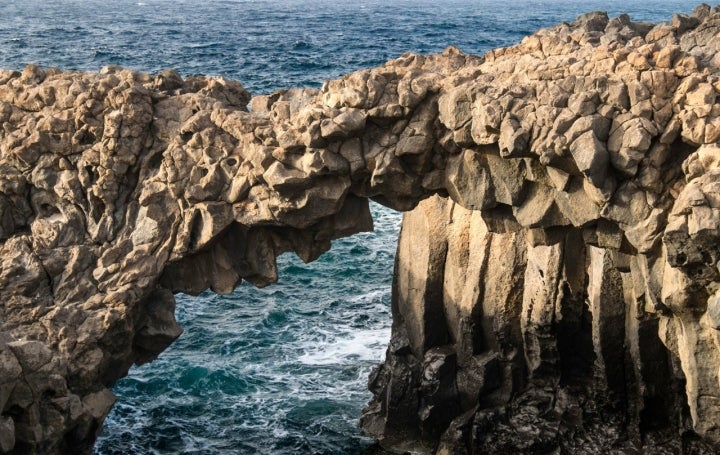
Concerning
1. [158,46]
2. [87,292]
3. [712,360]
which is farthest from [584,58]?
[158,46]

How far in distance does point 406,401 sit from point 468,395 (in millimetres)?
1611

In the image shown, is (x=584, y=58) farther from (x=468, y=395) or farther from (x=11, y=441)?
(x=11, y=441)

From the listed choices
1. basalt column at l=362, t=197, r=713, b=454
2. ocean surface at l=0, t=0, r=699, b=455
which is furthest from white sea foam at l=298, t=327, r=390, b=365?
basalt column at l=362, t=197, r=713, b=454

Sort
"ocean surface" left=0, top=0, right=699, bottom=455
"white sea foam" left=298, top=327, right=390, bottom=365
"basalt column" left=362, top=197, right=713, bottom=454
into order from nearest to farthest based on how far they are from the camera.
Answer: "basalt column" left=362, top=197, right=713, bottom=454 < "ocean surface" left=0, top=0, right=699, bottom=455 < "white sea foam" left=298, top=327, right=390, bottom=365

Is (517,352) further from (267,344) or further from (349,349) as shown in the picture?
(267,344)

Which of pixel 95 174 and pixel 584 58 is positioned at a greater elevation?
pixel 584 58

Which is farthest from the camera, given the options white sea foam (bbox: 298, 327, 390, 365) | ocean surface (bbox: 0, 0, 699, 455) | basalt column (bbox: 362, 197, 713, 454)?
white sea foam (bbox: 298, 327, 390, 365)

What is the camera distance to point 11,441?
2067 cm

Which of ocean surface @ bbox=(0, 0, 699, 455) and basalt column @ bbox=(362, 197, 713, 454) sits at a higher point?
basalt column @ bbox=(362, 197, 713, 454)

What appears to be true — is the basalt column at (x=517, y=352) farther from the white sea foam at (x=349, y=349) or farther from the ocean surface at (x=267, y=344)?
the white sea foam at (x=349, y=349)

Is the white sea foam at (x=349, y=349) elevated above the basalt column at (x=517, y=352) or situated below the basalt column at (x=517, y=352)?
below

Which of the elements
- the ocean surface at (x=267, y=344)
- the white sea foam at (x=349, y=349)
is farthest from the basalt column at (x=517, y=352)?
the white sea foam at (x=349, y=349)

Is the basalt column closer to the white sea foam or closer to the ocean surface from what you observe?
the ocean surface

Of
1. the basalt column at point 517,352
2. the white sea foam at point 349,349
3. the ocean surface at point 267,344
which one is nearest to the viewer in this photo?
the basalt column at point 517,352
